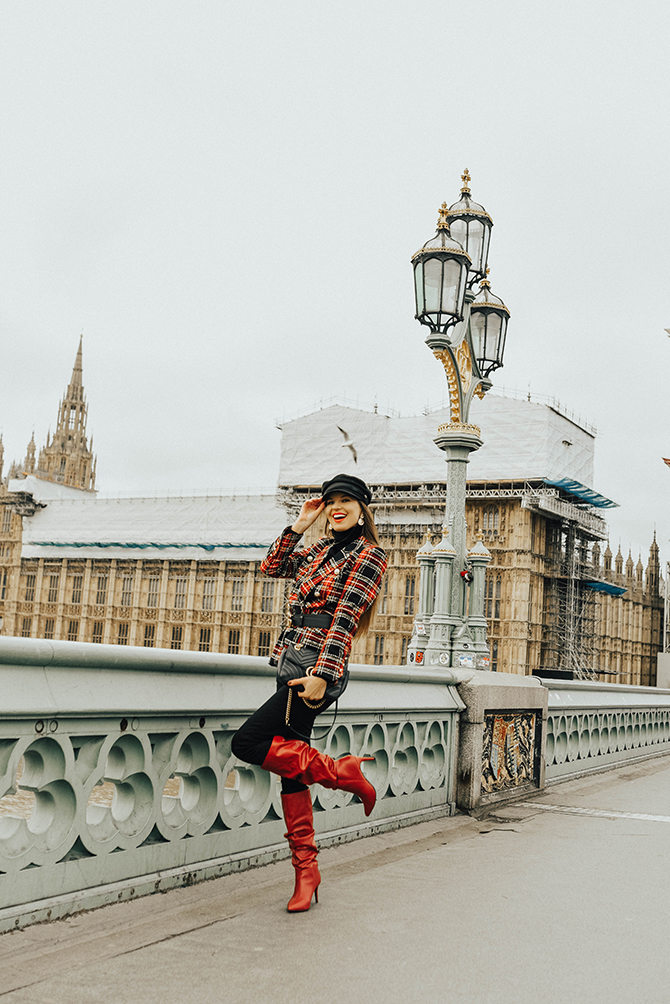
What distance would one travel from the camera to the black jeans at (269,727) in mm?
3666

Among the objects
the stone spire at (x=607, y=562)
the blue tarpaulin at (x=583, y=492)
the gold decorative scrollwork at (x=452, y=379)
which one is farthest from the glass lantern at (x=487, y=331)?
the stone spire at (x=607, y=562)

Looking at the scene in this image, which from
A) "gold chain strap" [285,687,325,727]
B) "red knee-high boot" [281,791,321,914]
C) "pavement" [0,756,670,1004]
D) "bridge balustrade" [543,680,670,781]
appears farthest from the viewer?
"bridge balustrade" [543,680,670,781]

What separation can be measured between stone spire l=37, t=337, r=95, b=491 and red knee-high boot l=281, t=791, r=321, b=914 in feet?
351

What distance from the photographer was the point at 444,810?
20.5 feet

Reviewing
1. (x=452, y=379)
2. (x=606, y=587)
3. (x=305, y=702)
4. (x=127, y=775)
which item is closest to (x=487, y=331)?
(x=452, y=379)

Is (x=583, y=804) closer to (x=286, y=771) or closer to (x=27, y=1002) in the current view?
(x=286, y=771)

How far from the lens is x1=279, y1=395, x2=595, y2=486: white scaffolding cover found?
162 feet

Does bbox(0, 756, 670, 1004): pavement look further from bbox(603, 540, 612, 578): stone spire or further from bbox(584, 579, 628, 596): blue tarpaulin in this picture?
bbox(603, 540, 612, 578): stone spire

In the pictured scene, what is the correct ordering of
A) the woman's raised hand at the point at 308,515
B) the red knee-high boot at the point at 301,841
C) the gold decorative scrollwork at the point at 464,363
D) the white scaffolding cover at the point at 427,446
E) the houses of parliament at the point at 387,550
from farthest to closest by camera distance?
1. the houses of parliament at the point at 387,550
2. the white scaffolding cover at the point at 427,446
3. the gold decorative scrollwork at the point at 464,363
4. the woman's raised hand at the point at 308,515
5. the red knee-high boot at the point at 301,841

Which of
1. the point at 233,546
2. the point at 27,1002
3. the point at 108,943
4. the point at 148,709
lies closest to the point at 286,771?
the point at 148,709

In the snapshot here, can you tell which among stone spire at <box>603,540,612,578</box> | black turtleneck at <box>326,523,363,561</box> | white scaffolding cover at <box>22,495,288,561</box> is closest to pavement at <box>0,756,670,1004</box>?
black turtleneck at <box>326,523,363,561</box>

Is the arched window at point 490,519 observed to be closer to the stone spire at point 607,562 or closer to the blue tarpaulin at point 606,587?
the blue tarpaulin at point 606,587

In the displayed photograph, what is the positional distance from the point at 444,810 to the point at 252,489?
55979 mm

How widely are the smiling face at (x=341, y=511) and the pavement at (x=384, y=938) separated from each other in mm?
1498
